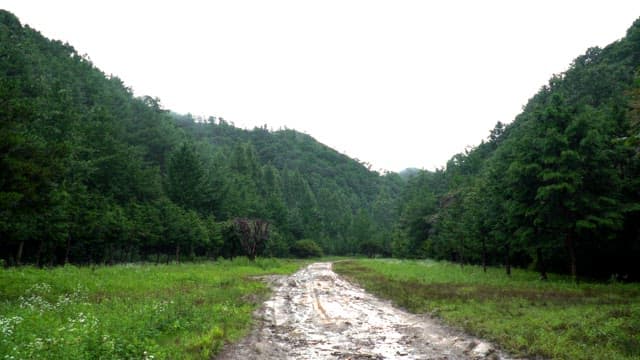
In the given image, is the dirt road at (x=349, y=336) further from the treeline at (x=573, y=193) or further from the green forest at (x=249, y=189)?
the treeline at (x=573, y=193)

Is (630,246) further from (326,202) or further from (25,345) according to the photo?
(326,202)

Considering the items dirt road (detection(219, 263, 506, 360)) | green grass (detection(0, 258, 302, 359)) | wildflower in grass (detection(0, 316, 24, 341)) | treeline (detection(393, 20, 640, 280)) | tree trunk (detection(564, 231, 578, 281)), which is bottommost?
dirt road (detection(219, 263, 506, 360))

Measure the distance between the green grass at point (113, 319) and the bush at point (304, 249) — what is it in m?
95.3

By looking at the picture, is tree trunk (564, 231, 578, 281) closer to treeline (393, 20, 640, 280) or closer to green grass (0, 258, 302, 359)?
treeline (393, 20, 640, 280)

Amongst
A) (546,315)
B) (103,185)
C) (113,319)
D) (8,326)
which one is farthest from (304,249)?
(8,326)

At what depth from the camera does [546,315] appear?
17.0m

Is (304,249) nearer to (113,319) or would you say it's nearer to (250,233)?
(250,233)

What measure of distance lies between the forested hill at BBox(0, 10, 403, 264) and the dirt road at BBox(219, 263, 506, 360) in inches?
474

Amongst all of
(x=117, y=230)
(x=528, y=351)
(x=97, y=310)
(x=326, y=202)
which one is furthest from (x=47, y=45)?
(x=528, y=351)

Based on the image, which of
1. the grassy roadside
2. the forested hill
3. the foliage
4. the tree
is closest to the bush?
the foliage

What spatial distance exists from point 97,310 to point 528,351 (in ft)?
45.1

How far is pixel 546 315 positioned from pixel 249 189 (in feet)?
341

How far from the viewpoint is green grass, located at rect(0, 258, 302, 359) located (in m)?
9.87

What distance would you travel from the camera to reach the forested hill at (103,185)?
850 inches
